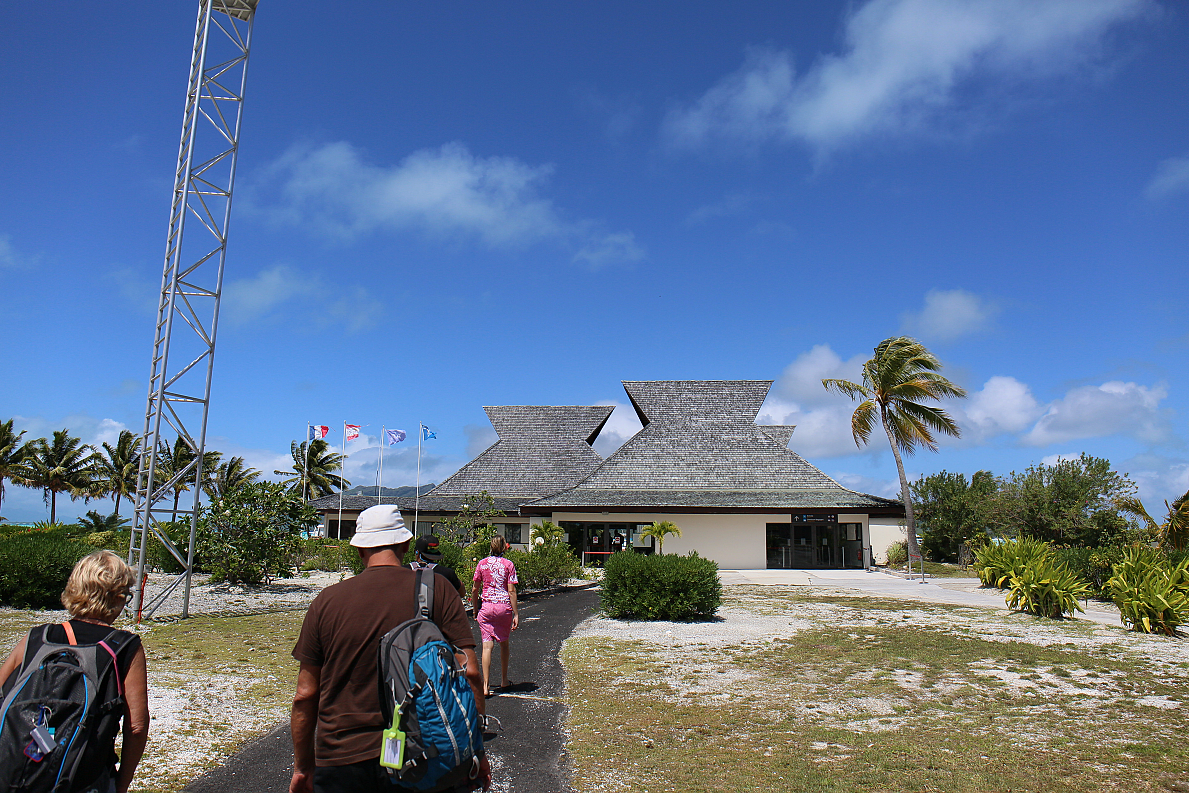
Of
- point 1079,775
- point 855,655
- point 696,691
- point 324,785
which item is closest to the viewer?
point 324,785

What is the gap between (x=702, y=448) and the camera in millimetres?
33656

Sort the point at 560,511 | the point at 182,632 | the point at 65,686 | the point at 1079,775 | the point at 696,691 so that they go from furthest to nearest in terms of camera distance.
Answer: the point at 560,511 < the point at 182,632 < the point at 696,691 < the point at 1079,775 < the point at 65,686

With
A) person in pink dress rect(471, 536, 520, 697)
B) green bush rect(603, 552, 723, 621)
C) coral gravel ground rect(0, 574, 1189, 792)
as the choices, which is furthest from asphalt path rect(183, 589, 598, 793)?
green bush rect(603, 552, 723, 621)

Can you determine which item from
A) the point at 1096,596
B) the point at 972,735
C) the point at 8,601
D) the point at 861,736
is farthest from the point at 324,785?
the point at 1096,596

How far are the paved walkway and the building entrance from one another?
45.6 inches

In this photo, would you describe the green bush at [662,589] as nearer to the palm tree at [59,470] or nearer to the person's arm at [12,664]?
the person's arm at [12,664]

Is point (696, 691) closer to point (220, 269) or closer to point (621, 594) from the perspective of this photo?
point (621, 594)

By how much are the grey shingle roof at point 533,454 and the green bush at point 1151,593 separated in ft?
84.5

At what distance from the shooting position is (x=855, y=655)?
31.0 feet

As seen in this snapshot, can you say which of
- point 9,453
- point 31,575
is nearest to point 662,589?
point 31,575

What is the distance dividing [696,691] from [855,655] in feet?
10.1

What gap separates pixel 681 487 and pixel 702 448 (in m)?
2.73

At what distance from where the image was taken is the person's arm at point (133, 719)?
2.68 m

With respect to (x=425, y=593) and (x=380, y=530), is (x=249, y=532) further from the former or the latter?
(x=425, y=593)
